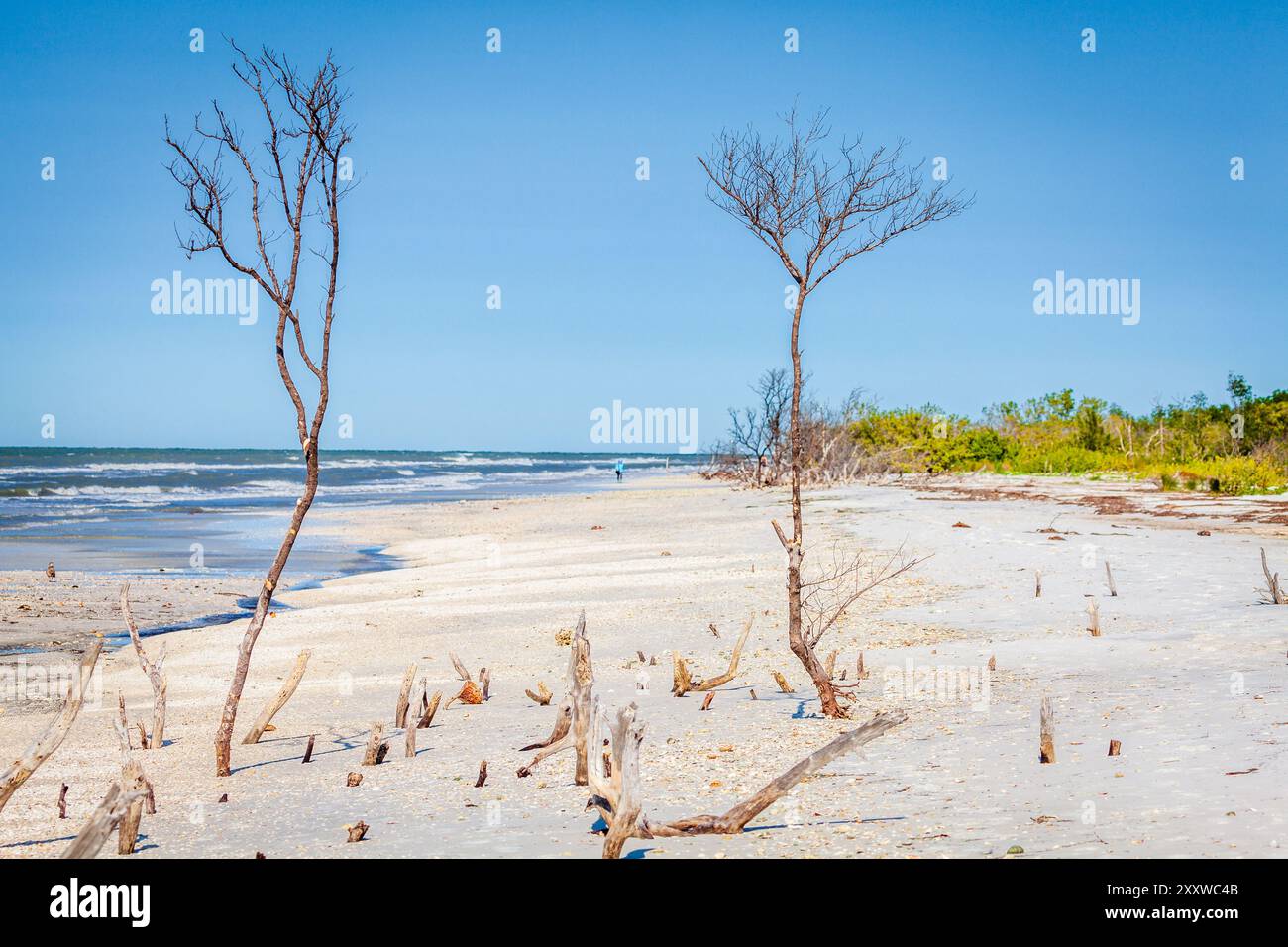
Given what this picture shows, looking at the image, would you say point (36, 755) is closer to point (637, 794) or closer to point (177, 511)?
point (637, 794)

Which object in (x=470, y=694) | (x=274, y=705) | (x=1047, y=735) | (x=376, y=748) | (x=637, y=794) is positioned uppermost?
(x=637, y=794)

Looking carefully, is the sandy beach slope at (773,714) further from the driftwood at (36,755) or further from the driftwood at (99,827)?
the driftwood at (99,827)

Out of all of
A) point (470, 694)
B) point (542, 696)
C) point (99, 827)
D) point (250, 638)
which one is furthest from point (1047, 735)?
point (250, 638)

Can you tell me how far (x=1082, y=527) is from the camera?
18391 mm

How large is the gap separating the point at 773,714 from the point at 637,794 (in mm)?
3718

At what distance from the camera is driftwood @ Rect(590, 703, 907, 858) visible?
459 cm

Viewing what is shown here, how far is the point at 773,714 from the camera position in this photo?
8148 mm

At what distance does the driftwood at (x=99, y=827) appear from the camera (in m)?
3.96

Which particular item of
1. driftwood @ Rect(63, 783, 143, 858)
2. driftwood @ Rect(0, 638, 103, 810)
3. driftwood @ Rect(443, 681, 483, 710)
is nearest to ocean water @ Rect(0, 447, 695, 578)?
driftwood @ Rect(443, 681, 483, 710)

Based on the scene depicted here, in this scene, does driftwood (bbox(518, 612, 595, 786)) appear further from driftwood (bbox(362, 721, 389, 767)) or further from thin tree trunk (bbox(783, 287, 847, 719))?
thin tree trunk (bbox(783, 287, 847, 719))
